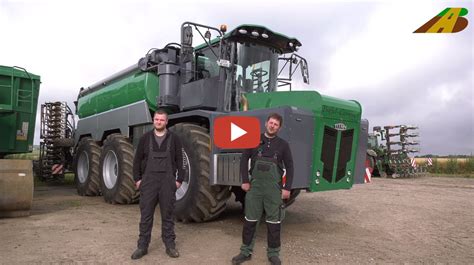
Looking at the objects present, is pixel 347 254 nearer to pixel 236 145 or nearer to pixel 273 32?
pixel 236 145

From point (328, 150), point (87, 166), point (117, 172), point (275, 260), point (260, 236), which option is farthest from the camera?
point (87, 166)

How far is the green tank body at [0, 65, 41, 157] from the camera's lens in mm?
8656

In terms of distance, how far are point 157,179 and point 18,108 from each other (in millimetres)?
5971

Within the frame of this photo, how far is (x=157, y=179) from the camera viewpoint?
461 centimetres

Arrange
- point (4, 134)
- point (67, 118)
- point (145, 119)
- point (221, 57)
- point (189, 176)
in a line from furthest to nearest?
point (67, 118), point (4, 134), point (145, 119), point (221, 57), point (189, 176)

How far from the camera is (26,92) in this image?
9094 mm

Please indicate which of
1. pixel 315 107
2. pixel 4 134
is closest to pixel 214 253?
pixel 315 107

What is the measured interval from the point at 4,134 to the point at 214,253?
Answer: 21.4 ft

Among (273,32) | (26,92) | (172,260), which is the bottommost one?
(172,260)

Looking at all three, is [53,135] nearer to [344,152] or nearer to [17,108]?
[17,108]

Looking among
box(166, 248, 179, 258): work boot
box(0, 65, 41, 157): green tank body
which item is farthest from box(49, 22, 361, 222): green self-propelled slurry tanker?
box(0, 65, 41, 157): green tank body

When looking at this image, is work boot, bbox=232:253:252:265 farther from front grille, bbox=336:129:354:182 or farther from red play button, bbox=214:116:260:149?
front grille, bbox=336:129:354:182

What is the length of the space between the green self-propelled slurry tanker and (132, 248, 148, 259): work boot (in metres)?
1.57

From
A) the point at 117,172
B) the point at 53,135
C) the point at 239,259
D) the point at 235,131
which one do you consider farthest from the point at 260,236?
the point at 53,135
